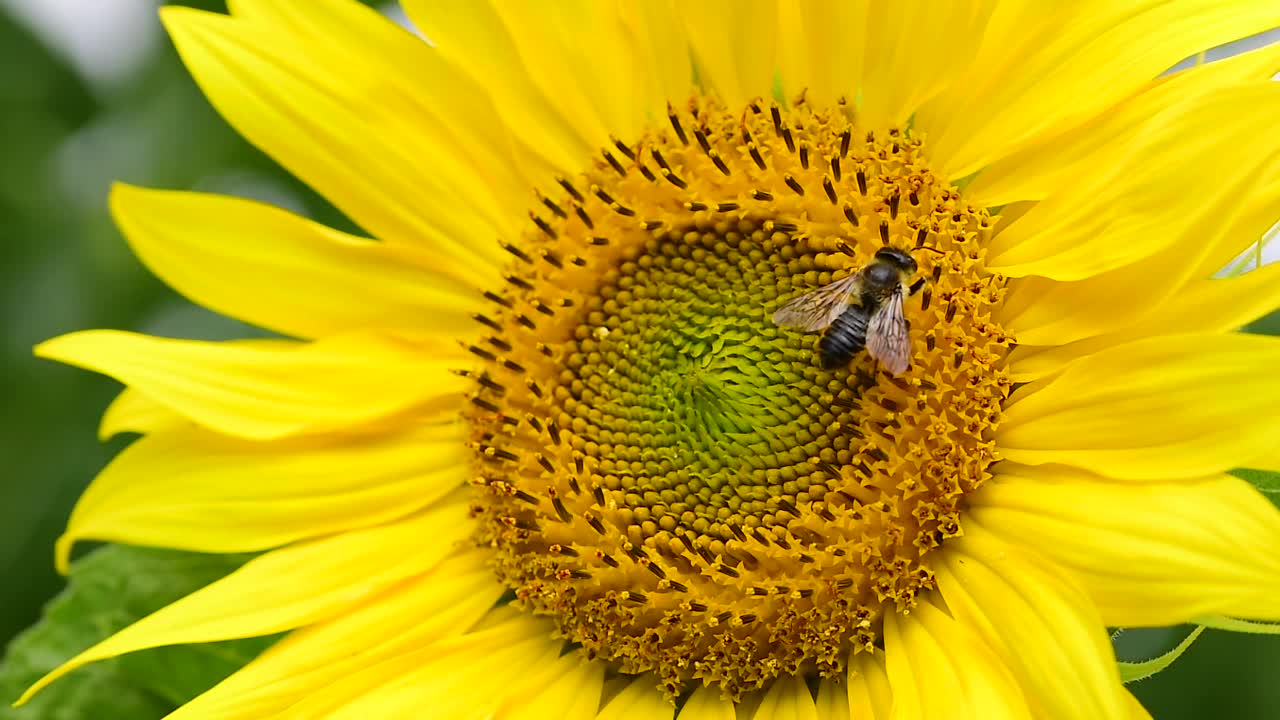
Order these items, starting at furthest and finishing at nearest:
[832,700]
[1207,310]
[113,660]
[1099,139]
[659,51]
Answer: [113,660]
[659,51]
[832,700]
[1099,139]
[1207,310]

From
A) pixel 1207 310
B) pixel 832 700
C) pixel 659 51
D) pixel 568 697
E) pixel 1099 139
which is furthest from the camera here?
pixel 659 51

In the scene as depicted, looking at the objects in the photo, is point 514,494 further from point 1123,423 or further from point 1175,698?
point 1175,698

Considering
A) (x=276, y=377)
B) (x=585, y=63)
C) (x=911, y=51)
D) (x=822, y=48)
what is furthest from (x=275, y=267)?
(x=911, y=51)

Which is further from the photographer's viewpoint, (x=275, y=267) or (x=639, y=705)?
(x=275, y=267)

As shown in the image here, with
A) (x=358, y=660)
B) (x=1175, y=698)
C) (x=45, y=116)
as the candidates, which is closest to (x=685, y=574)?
(x=358, y=660)

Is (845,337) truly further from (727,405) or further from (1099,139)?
(1099,139)
